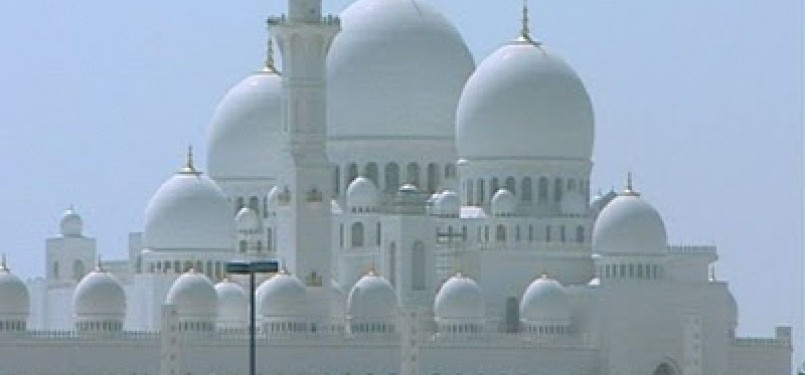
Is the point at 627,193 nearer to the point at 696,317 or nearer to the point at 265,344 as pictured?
the point at 696,317

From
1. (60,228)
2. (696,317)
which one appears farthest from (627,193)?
(60,228)

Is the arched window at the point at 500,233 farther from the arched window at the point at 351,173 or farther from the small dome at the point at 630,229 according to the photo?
the arched window at the point at 351,173

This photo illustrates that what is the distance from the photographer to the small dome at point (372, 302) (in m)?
96.6

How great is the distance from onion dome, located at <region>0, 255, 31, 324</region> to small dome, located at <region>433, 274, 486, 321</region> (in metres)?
11.2

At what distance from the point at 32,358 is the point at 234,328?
5981 millimetres

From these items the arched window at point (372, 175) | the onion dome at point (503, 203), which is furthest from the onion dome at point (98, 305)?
the onion dome at point (503, 203)

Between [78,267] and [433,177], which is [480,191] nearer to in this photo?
[433,177]

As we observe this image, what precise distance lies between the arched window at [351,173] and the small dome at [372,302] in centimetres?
867

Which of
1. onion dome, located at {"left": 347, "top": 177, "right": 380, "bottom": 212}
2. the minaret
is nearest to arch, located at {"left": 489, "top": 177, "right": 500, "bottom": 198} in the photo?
onion dome, located at {"left": 347, "top": 177, "right": 380, "bottom": 212}

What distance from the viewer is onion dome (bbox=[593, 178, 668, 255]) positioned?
9881 cm

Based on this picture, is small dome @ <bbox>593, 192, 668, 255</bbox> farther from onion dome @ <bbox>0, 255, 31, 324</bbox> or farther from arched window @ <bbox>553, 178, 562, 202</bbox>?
onion dome @ <bbox>0, 255, 31, 324</bbox>

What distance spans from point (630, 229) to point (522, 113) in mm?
6118

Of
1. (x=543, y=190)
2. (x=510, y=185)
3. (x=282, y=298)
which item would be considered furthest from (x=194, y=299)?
(x=543, y=190)

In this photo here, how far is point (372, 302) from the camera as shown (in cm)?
9656
